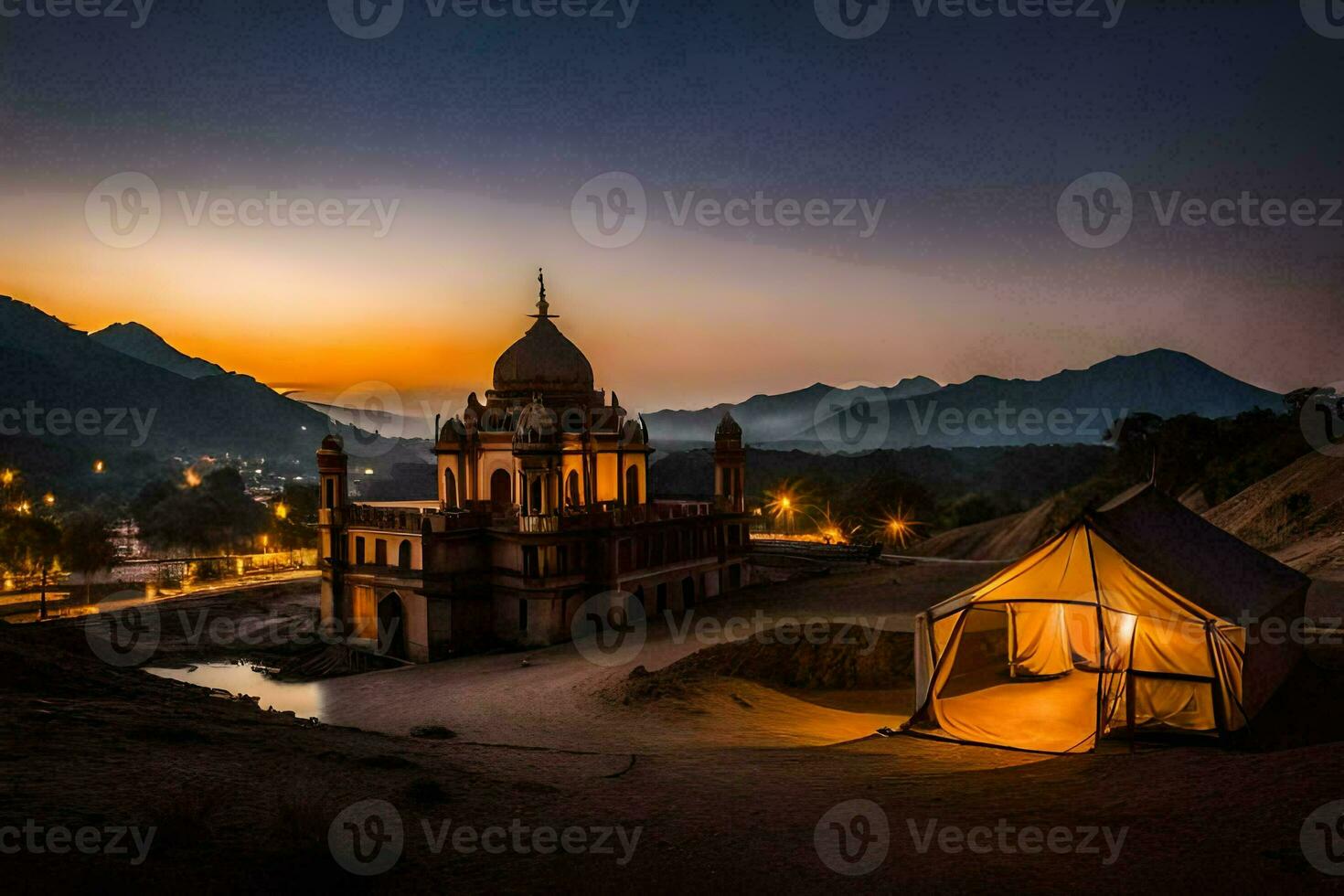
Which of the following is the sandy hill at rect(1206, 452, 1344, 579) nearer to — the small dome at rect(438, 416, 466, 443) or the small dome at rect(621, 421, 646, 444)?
the small dome at rect(621, 421, 646, 444)

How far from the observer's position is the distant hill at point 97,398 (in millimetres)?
129875

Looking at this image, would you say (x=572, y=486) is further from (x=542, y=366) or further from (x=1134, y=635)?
(x=1134, y=635)

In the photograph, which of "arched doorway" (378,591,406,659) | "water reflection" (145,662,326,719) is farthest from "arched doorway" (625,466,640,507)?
"water reflection" (145,662,326,719)

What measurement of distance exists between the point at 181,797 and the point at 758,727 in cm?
1026

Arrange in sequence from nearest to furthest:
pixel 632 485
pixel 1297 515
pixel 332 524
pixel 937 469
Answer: pixel 1297 515, pixel 332 524, pixel 632 485, pixel 937 469

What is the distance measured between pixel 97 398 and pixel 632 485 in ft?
514

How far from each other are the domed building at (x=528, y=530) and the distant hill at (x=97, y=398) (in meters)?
109

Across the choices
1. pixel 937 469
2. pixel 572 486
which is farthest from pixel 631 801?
pixel 937 469

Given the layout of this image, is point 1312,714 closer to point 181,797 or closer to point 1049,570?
point 1049,570

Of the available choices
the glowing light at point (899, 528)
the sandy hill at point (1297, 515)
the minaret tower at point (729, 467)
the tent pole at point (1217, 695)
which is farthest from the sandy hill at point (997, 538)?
the tent pole at point (1217, 695)

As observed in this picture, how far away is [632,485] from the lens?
38.3 meters

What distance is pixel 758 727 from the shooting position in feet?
50.6

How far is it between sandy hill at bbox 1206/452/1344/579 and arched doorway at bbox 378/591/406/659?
103ft

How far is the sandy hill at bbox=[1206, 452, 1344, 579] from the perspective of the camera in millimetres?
26938
